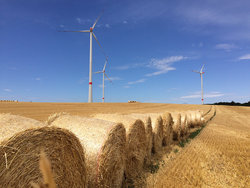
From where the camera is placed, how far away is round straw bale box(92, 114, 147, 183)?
5.03 metres

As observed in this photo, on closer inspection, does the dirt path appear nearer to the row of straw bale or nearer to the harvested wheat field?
Result: the harvested wheat field

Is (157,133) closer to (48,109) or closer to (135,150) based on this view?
(135,150)

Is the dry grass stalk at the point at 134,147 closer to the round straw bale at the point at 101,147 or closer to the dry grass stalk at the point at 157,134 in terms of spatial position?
the round straw bale at the point at 101,147

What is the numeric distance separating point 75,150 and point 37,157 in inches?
25.3

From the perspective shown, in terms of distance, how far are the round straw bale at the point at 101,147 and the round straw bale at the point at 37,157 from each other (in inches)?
14.5

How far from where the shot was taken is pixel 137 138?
17.7 ft

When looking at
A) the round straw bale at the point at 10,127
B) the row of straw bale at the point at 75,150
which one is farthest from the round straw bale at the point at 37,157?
the round straw bale at the point at 10,127

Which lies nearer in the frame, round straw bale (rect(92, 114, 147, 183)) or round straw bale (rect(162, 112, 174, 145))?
round straw bale (rect(92, 114, 147, 183))

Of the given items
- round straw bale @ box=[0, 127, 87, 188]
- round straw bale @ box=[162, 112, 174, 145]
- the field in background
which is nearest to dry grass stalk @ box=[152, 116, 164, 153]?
round straw bale @ box=[162, 112, 174, 145]

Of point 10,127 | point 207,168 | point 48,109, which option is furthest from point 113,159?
point 48,109

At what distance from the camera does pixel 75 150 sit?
2.97 m

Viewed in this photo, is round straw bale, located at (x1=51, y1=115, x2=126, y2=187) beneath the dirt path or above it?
above

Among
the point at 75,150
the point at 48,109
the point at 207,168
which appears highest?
the point at 48,109

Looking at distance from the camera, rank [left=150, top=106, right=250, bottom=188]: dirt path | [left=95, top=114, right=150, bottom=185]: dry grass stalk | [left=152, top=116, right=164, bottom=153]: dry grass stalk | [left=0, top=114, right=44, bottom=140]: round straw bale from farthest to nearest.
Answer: [left=152, top=116, right=164, bottom=153]: dry grass stalk < [left=95, top=114, right=150, bottom=185]: dry grass stalk < [left=150, top=106, right=250, bottom=188]: dirt path < [left=0, top=114, right=44, bottom=140]: round straw bale
